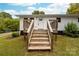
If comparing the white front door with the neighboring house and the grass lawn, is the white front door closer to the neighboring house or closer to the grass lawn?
the neighboring house

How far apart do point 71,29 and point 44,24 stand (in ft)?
1.70

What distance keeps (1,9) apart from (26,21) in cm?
52

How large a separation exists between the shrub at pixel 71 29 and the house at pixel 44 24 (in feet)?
0.24

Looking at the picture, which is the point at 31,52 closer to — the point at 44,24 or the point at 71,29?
the point at 44,24

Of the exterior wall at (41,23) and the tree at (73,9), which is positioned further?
the exterior wall at (41,23)

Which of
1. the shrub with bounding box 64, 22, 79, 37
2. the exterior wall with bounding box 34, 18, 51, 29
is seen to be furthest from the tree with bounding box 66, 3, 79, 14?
the exterior wall with bounding box 34, 18, 51, 29

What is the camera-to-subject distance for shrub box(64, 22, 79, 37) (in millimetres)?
7617

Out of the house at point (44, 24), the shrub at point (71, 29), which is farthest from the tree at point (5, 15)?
the shrub at point (71, 29)

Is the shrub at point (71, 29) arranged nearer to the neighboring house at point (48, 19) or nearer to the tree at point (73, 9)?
the neighboring house at point (48, 19)

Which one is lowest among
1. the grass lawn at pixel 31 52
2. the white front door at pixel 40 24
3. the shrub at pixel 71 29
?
the grass lawn at pixel 31 52

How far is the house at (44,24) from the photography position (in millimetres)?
7645

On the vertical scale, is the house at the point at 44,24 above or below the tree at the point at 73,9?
below

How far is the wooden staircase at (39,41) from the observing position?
7.66 meters

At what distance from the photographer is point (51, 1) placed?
758 centimetres
